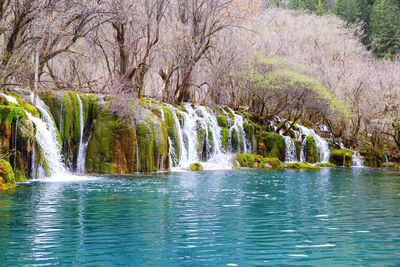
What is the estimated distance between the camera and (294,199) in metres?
16.9

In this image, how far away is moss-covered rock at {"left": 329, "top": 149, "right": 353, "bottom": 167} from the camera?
4691cm

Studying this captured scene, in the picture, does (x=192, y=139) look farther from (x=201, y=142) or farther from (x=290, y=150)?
(x=290, y=150)

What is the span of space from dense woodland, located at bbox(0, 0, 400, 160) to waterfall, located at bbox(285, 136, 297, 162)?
211 centimetres

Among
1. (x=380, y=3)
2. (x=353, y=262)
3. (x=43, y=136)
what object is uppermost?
(x=380, y=3)

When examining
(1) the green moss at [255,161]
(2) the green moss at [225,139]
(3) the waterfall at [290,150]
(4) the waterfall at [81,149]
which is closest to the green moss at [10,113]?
(4) the waterfall at [81,149]

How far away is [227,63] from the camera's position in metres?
45.1

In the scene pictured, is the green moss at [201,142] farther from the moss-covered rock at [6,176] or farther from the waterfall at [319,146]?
the moss-covered rock at [6,176]

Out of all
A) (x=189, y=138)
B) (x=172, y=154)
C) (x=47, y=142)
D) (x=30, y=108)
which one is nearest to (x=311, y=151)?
(x=189, y=138)

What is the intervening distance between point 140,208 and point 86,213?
164 cm

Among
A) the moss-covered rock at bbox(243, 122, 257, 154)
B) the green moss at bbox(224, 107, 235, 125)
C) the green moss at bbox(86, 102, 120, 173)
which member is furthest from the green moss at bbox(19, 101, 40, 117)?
the moss-covered rock at bbox(243, 122, 257, 154)

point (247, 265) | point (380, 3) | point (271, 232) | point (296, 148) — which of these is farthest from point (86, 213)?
point (380, 3)

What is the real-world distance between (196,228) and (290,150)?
1405 inches

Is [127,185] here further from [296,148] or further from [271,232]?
[296,148]

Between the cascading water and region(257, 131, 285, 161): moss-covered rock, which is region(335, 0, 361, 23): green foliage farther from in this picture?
the cascading water
